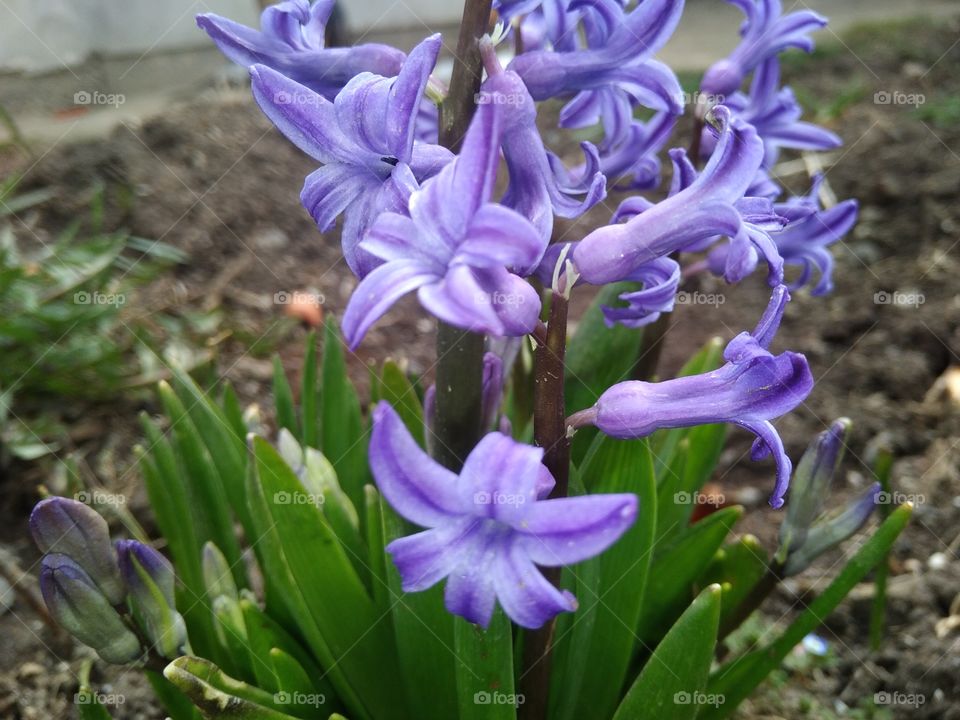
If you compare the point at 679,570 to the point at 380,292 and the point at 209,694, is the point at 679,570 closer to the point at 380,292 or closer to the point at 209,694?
the point at 209,694

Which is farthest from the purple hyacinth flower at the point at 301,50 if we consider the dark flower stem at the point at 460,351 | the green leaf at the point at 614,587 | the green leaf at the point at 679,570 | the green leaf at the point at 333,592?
the green leaf at the point at 679,570

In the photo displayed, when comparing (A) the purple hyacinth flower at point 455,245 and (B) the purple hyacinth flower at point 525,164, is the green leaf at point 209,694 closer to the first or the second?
(A) the purple hyacinth flower at point 455,245

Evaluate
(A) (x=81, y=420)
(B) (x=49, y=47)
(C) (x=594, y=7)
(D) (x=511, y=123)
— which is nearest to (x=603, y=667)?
(D) (x=511, y=123)

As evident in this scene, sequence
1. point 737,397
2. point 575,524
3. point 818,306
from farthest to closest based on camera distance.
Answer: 1. point 818,306
2. point 737,397
3. point 575,524

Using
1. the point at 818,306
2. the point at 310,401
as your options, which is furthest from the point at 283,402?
the point at 818,306

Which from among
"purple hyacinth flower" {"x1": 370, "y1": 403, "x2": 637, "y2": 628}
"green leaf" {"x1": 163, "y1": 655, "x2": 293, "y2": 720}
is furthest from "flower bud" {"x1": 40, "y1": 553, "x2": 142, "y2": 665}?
"purple hyacinth flower" {"x1": 370, "y1": 403, "x2": 637, "y2": 628}

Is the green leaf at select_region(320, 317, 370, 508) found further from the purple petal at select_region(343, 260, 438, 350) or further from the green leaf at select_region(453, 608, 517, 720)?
the purple petal at select_region(343, 260, 438, 350)

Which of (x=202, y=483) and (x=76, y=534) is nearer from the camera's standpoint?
(x=76, y=534)
